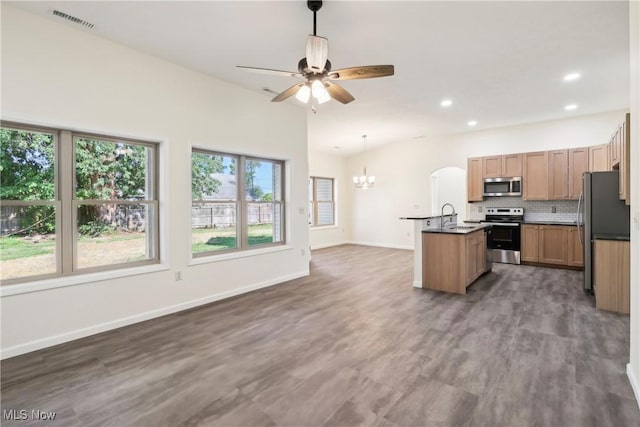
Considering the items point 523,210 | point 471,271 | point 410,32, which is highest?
point 410,32

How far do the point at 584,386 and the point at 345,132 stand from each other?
6.09 m

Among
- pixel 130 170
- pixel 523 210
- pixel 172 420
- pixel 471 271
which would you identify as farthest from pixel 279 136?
pixel 523 210

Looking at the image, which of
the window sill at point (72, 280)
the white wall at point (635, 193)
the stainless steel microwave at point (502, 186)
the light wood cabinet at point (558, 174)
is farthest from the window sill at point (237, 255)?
the light wood cabinet at point (558, 174)

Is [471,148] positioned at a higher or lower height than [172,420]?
higher

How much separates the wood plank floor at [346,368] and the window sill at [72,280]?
0.57m

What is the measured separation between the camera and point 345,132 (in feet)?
23.7

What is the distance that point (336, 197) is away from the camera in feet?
32.1

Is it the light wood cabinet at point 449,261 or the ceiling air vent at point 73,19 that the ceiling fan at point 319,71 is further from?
the light wood cabinet at point 449,261

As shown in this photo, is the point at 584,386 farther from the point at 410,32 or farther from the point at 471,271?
the point at 410,32

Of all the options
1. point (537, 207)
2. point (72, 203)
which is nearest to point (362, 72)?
point (72, 203)

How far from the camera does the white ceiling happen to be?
273cm

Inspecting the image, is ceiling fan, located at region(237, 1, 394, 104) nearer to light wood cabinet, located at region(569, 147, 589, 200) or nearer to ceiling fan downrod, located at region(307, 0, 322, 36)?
ceiling fan downrod, located at region(307, 0, 322, 36)

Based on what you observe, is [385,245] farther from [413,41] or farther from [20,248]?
[20,248]

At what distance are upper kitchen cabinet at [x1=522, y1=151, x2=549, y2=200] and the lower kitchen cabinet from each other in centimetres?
69
